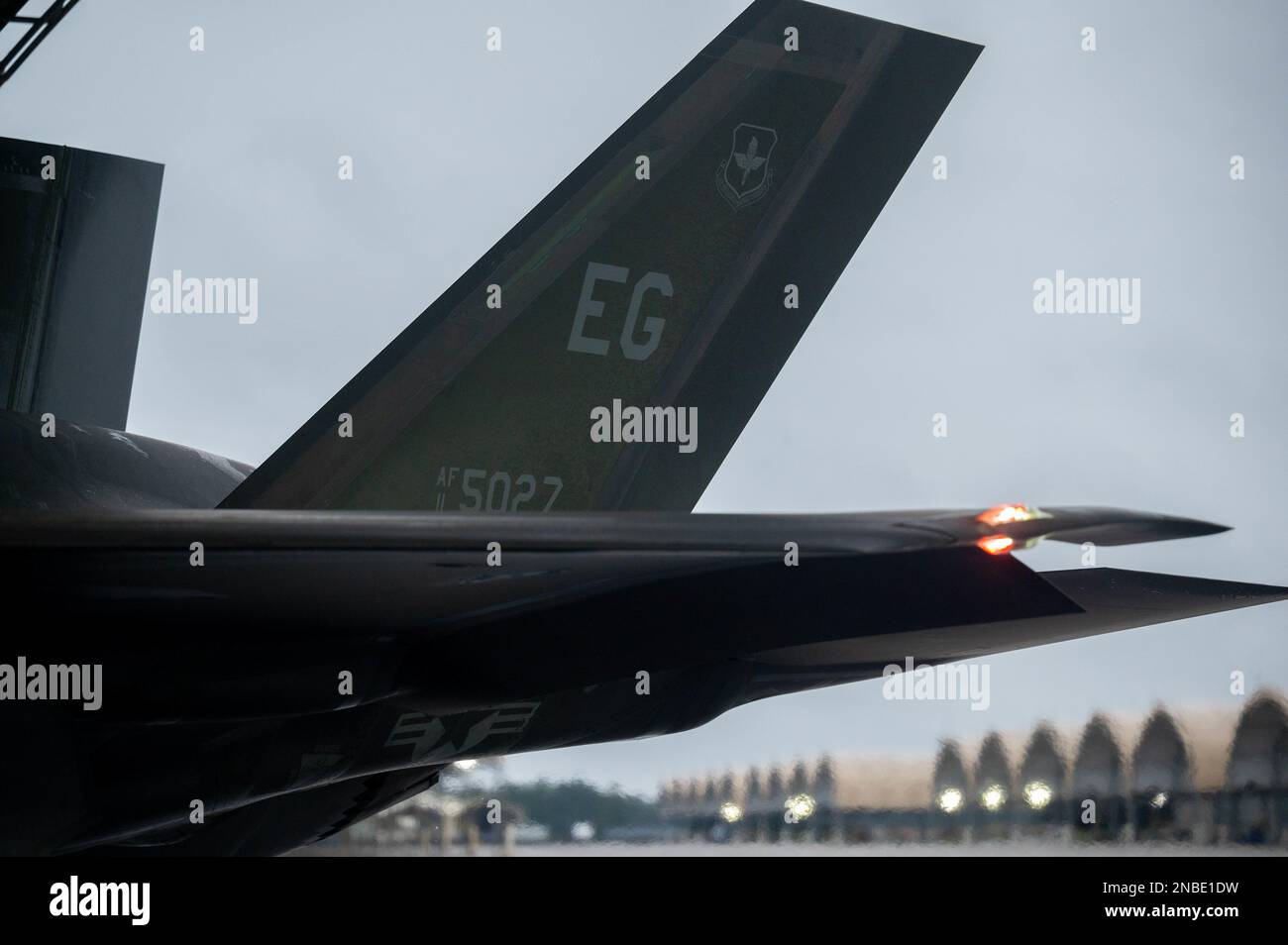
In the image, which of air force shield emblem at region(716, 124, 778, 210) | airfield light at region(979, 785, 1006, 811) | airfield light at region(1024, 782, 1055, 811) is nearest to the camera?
air force shield emblem at region(716, 124, 778, 210)

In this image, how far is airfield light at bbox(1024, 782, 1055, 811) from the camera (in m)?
6.76

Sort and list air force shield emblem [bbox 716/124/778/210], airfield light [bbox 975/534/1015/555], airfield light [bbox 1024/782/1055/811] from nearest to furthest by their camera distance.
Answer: airfield light [bbox 975/534/1015/555] → air force shield emblem [bbox 716/124/778/210] → airfield light [bbox 1024/782/1055/811]

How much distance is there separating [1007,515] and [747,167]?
2988mm

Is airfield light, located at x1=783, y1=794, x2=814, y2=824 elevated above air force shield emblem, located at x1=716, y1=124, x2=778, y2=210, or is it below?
below

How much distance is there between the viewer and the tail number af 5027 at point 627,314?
433 cm

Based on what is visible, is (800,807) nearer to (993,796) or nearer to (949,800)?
(949,800)

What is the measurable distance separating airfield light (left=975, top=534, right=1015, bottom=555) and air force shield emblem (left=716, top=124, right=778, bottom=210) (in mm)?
2918

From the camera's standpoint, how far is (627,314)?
4.47 m

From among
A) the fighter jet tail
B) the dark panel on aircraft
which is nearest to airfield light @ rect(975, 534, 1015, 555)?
the fighter jet tail

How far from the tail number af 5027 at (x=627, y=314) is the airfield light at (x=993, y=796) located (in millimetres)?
4200
